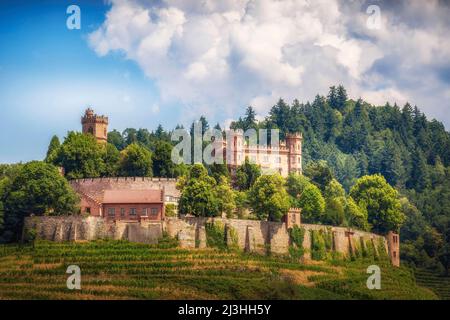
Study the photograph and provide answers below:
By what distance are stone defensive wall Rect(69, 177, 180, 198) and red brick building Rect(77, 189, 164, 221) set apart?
8.38m

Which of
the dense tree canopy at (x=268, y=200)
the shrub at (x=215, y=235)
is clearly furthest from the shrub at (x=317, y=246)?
the shrub at (x=215, y=235)

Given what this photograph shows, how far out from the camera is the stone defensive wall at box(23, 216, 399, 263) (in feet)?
258

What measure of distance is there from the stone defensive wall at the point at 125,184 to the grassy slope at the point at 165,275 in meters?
15.3

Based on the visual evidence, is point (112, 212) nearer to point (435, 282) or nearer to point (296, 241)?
point (296, 241)

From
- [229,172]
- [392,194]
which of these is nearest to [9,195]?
[229,172]

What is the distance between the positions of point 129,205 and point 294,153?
38842mm

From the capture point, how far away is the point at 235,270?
252 ft

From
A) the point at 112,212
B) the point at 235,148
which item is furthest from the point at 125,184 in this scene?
the point at 235,148

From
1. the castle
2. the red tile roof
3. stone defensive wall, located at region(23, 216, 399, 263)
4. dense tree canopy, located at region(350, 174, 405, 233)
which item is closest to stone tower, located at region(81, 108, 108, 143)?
the castle

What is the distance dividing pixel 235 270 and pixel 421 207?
43.2 m

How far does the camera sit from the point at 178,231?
79.5 m

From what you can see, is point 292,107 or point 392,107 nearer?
point 292,107
